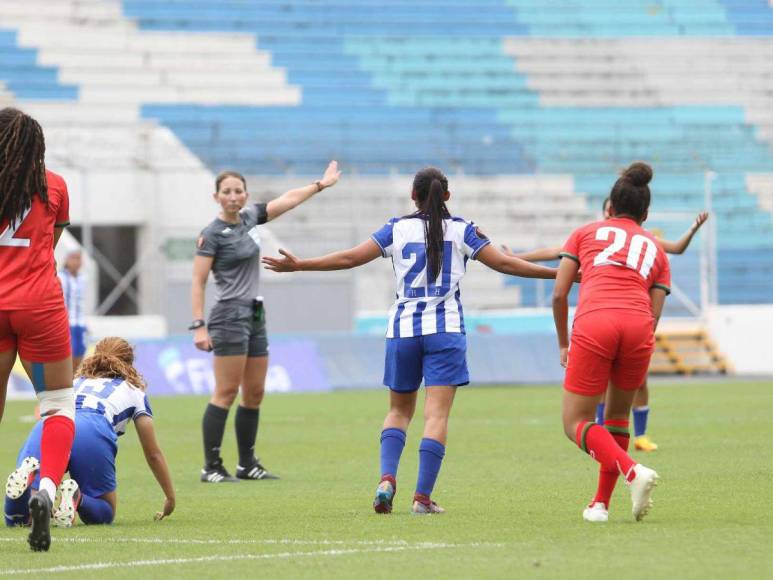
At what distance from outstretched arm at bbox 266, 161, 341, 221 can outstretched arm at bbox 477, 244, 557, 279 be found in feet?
6.60

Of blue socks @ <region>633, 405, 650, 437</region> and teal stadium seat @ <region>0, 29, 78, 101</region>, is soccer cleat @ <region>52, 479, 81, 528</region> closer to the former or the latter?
blue socks @ <region>633, 405, 650, 437</region>

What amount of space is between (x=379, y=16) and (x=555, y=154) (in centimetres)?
588

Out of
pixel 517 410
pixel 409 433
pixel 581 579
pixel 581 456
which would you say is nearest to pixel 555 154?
pixel 517 410

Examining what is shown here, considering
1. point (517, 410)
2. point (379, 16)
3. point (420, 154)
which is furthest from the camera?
point (379, 16)

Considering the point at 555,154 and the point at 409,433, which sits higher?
the point at 555,154

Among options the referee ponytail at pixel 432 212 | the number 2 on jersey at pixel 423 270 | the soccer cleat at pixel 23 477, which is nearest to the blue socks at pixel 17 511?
the soccer cleat at pixel 23 477

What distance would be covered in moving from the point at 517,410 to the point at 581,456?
6080 millimetres

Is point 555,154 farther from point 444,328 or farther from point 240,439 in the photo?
point 444,328

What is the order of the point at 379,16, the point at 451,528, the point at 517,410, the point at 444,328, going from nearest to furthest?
the point at 451,528, the point at 444,328, the point at 517,410, the point at 379,16

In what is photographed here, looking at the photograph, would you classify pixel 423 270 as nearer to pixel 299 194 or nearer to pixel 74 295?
pixel 299 194

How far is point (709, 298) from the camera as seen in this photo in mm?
27594

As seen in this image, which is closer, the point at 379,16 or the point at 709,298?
the point at 709,298

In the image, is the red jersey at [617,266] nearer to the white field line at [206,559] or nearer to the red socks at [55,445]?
the white field line at [206,559]

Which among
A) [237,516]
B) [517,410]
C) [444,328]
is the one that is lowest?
[517,410]
